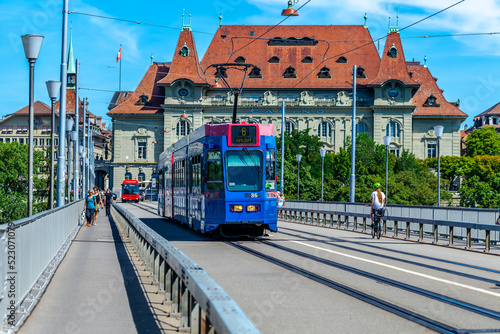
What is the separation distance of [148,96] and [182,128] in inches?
331

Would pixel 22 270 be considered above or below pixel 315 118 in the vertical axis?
below

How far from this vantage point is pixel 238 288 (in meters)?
11.9

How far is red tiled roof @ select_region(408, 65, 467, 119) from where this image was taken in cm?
11938

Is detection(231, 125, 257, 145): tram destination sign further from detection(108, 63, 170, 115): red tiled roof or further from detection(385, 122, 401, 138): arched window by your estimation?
detection(108, 63, 170, 115): red tiled roof

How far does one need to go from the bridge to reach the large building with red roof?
96273 millimetres

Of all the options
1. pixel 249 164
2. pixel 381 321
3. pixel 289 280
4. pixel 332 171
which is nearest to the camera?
pixel 381 321

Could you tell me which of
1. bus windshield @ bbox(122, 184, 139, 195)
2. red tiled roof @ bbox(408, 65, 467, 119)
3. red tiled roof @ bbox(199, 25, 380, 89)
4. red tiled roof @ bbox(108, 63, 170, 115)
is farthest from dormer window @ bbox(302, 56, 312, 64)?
bus windshield @ bbox(122, 184, 139, 195)

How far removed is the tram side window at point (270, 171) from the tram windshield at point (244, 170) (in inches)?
7.6

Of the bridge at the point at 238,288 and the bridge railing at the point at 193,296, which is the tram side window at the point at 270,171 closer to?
the bridge at the point at 238,288

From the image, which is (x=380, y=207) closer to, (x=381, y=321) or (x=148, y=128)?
(x=381, y=321)

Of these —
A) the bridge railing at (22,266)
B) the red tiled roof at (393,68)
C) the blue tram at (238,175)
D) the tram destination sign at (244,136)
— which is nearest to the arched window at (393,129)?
the red tiled roof at (393,68)

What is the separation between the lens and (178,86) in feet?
382

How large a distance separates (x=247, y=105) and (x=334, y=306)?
109m

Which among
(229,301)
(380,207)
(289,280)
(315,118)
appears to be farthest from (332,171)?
(229,301)
